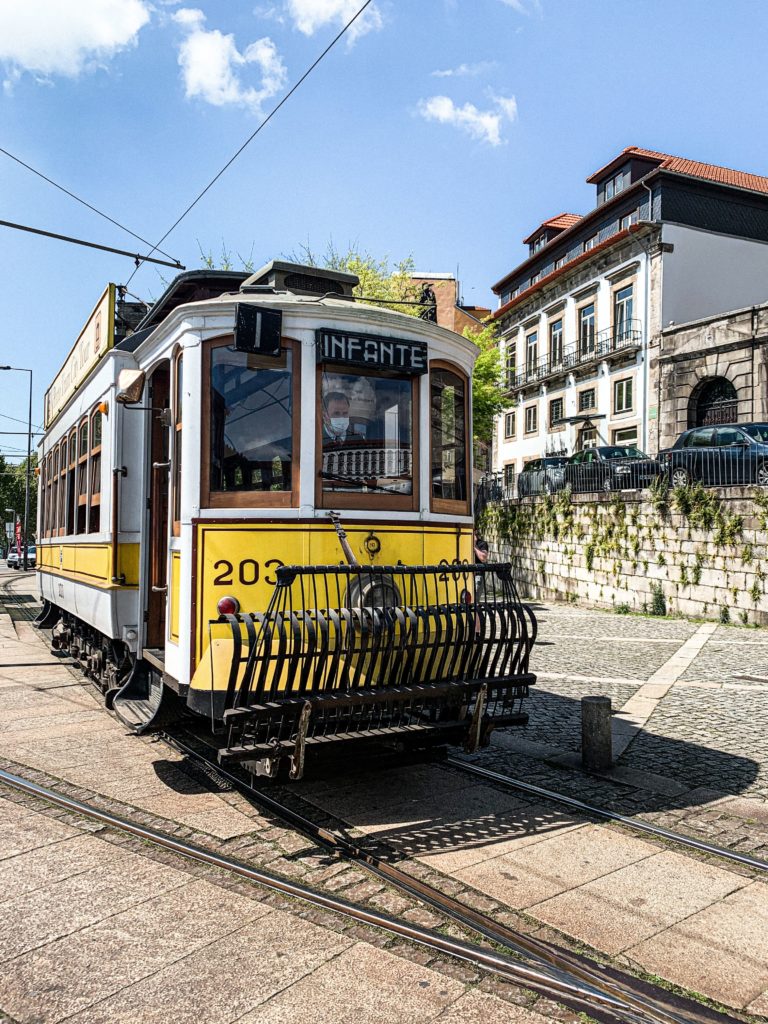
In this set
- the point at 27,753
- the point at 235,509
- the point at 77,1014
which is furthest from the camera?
the point at 27,753

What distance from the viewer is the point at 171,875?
408 centimetres

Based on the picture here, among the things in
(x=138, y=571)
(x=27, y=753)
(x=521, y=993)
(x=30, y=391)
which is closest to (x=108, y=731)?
(x=27, y=753)

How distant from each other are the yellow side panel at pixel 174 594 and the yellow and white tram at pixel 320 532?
0.07 feet

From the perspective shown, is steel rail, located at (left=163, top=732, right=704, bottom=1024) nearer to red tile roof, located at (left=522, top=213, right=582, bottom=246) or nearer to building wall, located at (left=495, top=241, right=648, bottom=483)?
building wall, located at (left=495, top=241, right=648, bottom=483)

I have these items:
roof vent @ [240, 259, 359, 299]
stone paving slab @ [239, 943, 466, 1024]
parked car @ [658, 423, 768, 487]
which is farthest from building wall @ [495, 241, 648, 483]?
Answer: stone paving slab @ [239, 943, 466, 1024]

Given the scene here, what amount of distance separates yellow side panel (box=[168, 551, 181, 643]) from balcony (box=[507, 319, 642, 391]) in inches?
1096

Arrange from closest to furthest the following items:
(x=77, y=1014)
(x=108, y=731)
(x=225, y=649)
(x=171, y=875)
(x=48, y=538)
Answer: (x=77, y=1014), (x=171, y=875), (x=225, y=649), (x=108, y=731), (x=48, y=538)

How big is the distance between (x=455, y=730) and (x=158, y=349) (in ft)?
11.0

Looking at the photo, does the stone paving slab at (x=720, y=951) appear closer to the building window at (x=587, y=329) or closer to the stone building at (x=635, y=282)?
the stone building at (x=635, y=282)

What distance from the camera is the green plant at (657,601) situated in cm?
1683

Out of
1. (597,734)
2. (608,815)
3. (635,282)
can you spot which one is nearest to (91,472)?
(597,734)

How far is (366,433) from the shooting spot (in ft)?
17.7

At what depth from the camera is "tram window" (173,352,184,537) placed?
5379 mm

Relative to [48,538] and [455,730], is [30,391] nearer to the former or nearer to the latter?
[48,538]
